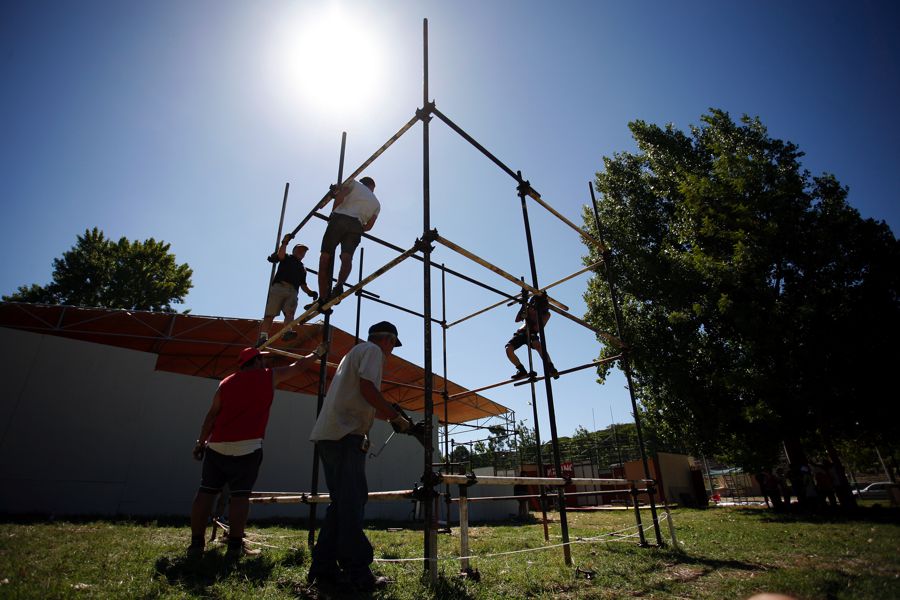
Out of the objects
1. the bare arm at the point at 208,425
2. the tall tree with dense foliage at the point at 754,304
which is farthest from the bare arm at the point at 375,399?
the tall tree with dense foliage at the point at 754,304

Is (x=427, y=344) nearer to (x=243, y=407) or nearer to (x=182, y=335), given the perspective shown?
(x=243, y=407)

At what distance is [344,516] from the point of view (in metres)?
3.02

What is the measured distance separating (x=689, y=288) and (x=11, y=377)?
64.8 feet

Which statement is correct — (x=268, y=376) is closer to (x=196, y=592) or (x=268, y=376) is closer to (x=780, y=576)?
(x=196, y=592)

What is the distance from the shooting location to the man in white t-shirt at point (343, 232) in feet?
17.8

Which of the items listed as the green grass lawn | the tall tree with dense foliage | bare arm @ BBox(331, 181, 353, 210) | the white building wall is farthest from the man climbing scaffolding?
the white building wall

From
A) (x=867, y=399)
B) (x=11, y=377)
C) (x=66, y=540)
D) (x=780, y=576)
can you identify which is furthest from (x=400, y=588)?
(x=867, y=399)

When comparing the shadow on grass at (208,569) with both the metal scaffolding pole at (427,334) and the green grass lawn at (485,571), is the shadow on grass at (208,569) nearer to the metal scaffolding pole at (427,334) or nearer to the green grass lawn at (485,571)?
the green grass lawn at (485,571)

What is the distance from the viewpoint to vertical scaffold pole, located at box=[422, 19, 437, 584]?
3.17m

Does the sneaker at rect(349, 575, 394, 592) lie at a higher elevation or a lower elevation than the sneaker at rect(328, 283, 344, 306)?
lower

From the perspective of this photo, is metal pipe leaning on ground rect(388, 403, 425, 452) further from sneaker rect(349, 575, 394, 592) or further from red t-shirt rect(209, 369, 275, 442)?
red t-shirt rect(209, 369, 275, 442)

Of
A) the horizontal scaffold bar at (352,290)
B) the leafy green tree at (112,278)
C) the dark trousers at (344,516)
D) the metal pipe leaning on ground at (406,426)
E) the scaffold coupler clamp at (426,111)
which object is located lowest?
the dark trousers at (344,516)

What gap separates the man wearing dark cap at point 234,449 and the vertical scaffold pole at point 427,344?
1.66 meters

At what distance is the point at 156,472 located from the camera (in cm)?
1057
